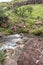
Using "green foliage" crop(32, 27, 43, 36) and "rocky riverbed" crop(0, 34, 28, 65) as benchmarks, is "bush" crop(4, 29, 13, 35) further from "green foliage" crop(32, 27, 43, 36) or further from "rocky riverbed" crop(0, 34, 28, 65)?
"green foliage" crop(32, 27, 43, 36)

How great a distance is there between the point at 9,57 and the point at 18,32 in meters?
10.4

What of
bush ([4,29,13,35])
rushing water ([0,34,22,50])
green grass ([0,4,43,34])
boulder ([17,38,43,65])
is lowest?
green grass ([0,4,43,34])

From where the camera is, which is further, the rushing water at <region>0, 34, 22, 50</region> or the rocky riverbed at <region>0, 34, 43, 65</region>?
the rushing water at <region>0, 34, 22, 50</region>

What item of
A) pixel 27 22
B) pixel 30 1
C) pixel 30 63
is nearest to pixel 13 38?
pixel 27 22

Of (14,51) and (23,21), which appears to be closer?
(14,51)

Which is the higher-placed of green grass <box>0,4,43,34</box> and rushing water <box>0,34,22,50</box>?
rushing water <box>0,34,22,50</box>

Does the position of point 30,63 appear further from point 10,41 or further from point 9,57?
Result: point 10,41

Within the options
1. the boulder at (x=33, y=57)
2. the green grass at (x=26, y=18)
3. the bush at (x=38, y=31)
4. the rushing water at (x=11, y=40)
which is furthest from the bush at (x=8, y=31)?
the boulder at (x=33, y=57)

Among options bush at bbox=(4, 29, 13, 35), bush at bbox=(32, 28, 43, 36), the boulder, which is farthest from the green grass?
the boulder

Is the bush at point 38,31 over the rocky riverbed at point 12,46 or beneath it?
beneath

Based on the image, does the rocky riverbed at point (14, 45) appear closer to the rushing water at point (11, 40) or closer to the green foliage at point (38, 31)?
the rushing water at point (11, 40)

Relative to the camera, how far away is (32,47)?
1504cm

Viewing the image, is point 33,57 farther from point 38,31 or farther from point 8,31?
point 8,31

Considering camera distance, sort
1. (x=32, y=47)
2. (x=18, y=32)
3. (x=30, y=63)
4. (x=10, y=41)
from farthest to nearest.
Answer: (x=18, y=32), (x=10, y=41), (x=32, y=47), (x=30, y=63)
